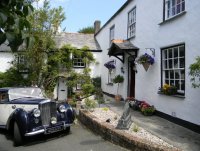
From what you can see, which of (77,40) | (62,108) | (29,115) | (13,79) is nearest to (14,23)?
(29,115)

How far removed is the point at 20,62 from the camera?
19.5m

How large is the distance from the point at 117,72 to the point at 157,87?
20.2 ft

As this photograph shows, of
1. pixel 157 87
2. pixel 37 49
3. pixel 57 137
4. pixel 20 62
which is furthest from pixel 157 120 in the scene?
pixel 20 62

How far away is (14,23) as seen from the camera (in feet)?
8.52

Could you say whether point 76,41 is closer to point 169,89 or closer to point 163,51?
point 163,51

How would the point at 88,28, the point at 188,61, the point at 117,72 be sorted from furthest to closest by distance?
1. the point at 88,28
2. the point at 117,72
3. the point at 188,61

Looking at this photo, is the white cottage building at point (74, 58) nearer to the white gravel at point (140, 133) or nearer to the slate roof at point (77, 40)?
the slate roof at point (77, 40)

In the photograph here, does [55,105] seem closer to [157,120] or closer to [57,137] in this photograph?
[57,137]

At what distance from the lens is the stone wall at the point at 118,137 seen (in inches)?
247

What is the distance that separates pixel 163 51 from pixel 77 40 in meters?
14.8

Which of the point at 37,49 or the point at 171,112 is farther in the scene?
the point at 37,49

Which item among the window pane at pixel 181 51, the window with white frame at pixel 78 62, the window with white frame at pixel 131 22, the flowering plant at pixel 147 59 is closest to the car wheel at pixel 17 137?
the flowering plant at pixel 147 59

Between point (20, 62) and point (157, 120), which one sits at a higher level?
point (20, 62)

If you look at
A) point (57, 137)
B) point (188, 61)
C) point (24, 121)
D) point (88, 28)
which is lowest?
point (57, 137)
